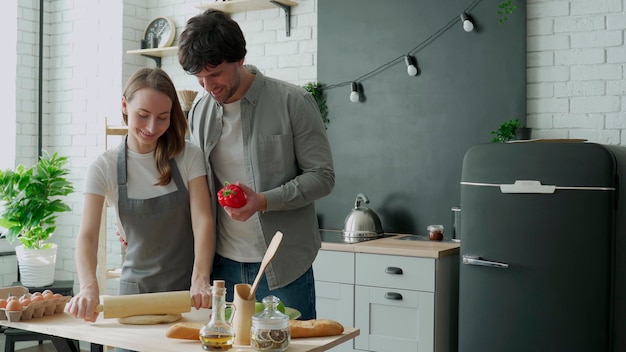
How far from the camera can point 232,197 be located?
2135mm

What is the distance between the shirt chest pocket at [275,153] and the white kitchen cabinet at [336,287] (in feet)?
5.38

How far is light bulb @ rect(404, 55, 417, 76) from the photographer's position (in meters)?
4.39

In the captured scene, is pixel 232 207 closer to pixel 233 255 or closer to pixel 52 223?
pixel 233 255

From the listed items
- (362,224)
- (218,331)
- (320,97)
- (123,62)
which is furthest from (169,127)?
(123,62)

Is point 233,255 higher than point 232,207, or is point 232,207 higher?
point 232,207

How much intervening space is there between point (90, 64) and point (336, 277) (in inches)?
106

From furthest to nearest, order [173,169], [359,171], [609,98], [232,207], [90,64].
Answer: [90,64]
[359,171]
[609,98]
[173,169]
[232,207]

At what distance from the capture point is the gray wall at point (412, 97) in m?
4.17

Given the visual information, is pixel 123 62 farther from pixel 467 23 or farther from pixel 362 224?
pixel 467 23

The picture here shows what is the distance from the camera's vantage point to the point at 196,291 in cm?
218

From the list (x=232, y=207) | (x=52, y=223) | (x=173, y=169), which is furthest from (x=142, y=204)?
(x=52, y=223)

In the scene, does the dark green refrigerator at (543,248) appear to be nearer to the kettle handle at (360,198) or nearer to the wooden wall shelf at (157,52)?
the kettle handle at (360,198)

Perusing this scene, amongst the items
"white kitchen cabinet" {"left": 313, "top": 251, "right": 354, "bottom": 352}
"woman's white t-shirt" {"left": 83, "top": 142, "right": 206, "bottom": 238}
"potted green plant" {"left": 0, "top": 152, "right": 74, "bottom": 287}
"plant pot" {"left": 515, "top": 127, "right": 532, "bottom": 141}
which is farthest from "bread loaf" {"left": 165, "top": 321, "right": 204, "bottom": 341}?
"potted green plant" {"left": 0, "top": 152, "right": 74, "bottom": 287}

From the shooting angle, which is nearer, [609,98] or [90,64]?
[609,98]
